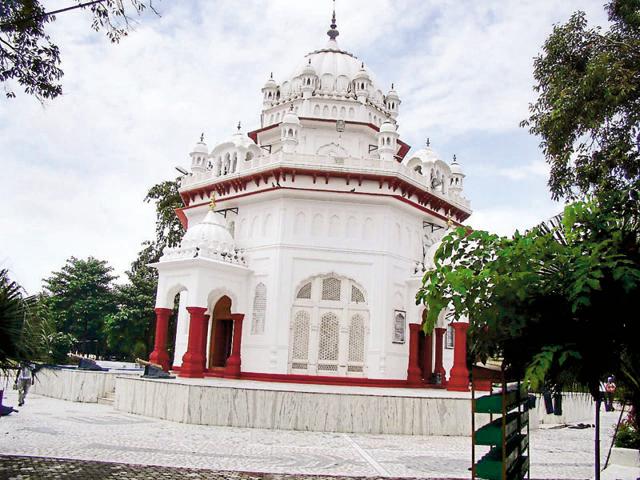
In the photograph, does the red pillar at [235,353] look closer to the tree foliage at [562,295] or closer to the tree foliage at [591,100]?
the tree foliage at [591,100]

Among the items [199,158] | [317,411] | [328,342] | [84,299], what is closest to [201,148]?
[199,158]

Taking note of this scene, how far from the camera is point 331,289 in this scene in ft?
72.5

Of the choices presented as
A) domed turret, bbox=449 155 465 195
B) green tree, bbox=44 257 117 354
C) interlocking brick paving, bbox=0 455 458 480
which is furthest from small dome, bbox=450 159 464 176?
green tree, bbox=44 257 117 354

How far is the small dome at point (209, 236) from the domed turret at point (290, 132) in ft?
12.8

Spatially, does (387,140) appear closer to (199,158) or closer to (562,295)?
(199,158)

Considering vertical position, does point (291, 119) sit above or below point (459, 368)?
above

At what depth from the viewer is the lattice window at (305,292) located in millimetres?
22019

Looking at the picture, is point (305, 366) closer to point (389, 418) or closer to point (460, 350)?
point (460, 350)

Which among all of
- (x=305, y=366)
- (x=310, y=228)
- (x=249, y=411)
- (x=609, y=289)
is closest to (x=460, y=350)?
(x=305, y=366)

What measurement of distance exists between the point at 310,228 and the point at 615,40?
12.0 meters

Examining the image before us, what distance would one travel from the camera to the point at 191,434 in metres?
12.5

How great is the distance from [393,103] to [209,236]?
11315 millimetres

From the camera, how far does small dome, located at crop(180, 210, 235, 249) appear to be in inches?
859

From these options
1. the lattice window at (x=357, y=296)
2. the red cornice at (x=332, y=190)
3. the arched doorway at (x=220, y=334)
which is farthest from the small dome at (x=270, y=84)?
the lattice window at (x=357, y=296)
